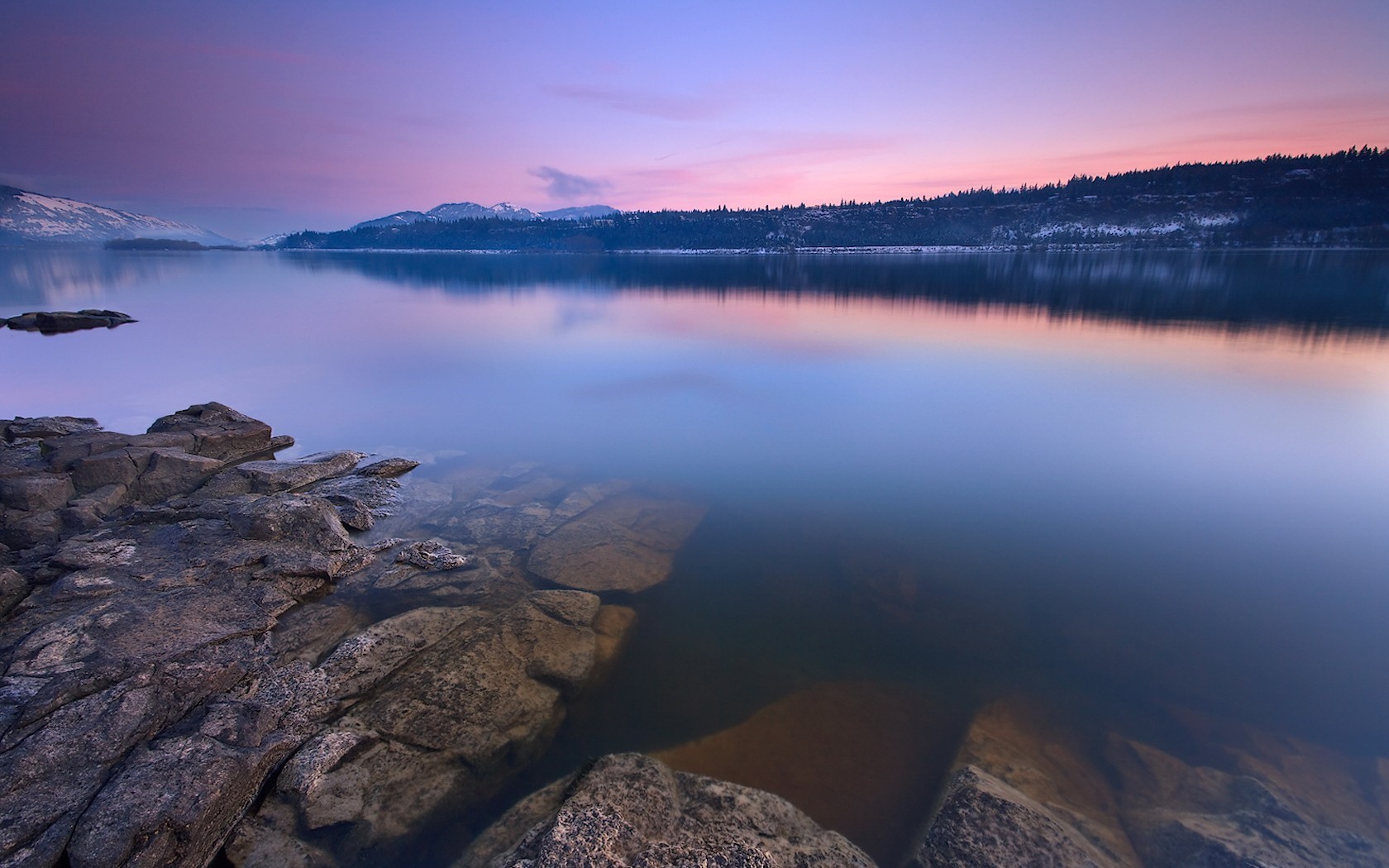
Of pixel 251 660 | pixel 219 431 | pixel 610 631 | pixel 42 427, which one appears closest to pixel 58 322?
pixel 42 427

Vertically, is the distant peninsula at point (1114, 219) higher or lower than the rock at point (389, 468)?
higher

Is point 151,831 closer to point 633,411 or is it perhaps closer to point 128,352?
point 633,411

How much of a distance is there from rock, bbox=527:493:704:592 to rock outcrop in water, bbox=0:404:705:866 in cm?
35

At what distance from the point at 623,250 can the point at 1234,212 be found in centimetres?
16334

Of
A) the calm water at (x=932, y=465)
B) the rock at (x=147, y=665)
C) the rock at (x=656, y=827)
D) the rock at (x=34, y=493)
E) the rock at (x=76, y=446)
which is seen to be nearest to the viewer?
the rock at (x=656, y=827)

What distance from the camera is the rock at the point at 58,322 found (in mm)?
29969

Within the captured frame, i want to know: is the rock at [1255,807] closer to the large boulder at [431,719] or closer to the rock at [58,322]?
the large boulder at [431,719]

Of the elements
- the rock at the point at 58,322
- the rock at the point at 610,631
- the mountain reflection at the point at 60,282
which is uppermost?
the mountain reflection at the point at 60,282

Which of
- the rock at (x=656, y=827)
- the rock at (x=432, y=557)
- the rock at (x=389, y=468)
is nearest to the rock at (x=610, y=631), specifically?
the rock at (x=656, y=827)

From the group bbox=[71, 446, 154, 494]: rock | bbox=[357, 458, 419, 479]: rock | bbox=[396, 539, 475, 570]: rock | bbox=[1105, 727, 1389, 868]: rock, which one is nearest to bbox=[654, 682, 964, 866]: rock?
bbox=[1105, 727, 1389, 868]: rock

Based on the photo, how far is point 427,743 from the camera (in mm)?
4906

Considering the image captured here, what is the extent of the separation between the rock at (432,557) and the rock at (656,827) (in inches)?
159

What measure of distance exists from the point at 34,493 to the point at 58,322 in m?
33.5

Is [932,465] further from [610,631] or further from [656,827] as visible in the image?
[656,827]
